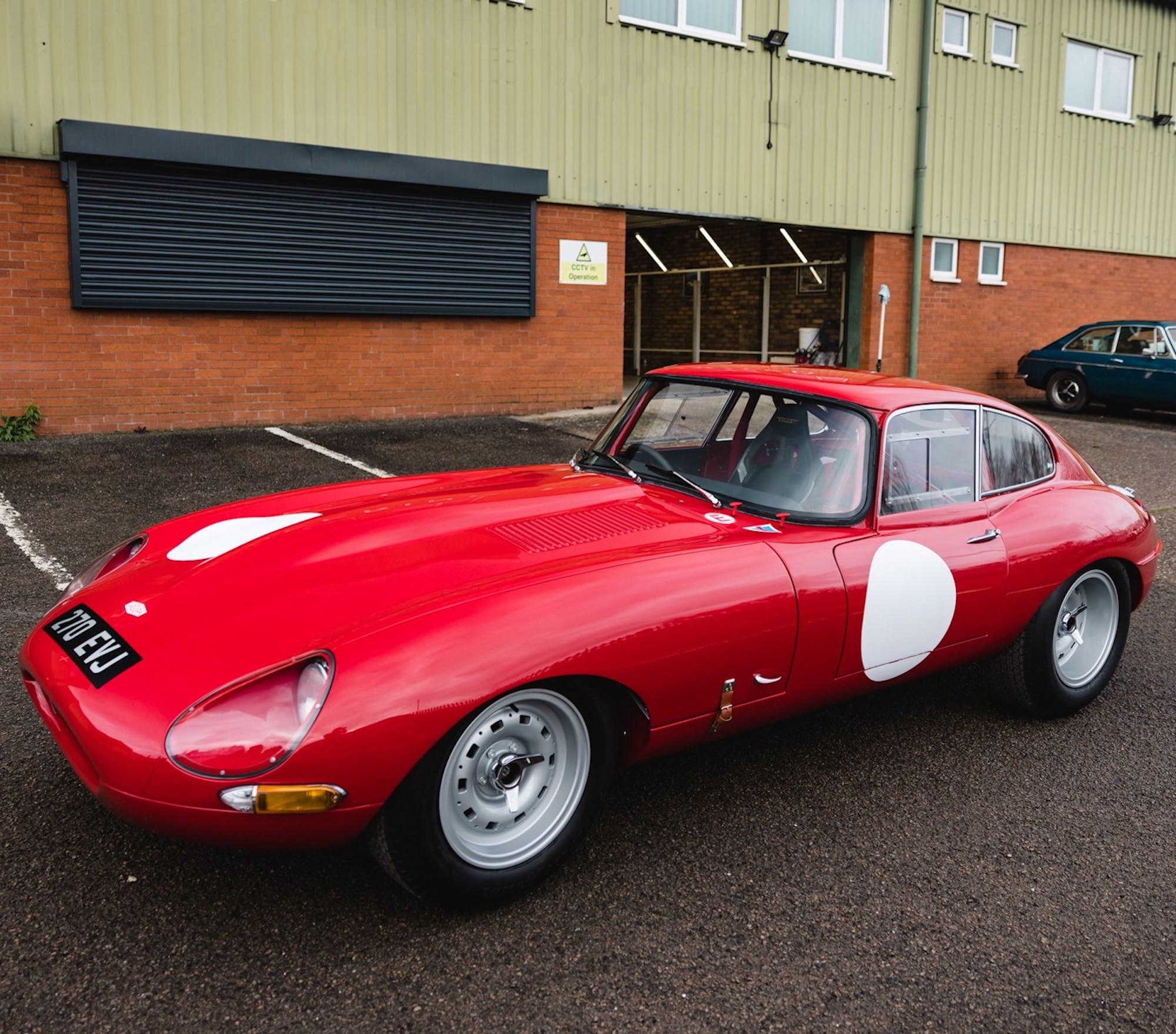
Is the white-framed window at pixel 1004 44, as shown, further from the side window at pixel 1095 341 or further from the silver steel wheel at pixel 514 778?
the silver steel wheel at pixel 514 778

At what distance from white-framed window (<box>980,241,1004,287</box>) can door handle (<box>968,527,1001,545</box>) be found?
1327 cm

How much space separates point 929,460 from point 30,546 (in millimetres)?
4957

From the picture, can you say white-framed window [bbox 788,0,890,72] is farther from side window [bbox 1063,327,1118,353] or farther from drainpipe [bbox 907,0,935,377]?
side window [bbox 1063,327,1118,353]

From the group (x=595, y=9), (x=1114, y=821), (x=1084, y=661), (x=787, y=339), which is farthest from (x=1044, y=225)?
(x=1114, y=821)

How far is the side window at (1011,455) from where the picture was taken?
3.73 meters

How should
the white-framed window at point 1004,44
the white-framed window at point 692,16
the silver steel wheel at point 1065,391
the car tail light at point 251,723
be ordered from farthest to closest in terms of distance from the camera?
1. the white-framed window at point 1004,44
2. the silver steel wheel at point 1065,391
3. the white-framed window at point 692,16
4. the car tail light at point 251,723

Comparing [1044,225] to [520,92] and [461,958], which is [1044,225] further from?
[461,958]

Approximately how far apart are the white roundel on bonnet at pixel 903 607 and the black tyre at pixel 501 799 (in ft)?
3.14

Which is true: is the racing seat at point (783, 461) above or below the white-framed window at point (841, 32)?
below

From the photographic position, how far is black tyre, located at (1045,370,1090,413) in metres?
14.4

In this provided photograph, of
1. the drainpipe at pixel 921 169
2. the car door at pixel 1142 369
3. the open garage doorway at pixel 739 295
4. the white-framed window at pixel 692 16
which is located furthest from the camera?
the open garage doorway at pixel 739 295

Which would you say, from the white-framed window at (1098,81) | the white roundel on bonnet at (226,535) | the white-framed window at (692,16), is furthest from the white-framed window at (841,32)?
the white roundel on bonnet at (226,535)

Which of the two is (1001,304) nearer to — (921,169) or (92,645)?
(921,169)

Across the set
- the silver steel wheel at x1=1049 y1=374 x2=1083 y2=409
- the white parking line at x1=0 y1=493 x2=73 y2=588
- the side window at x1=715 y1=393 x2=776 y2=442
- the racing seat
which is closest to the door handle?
the racing seat
